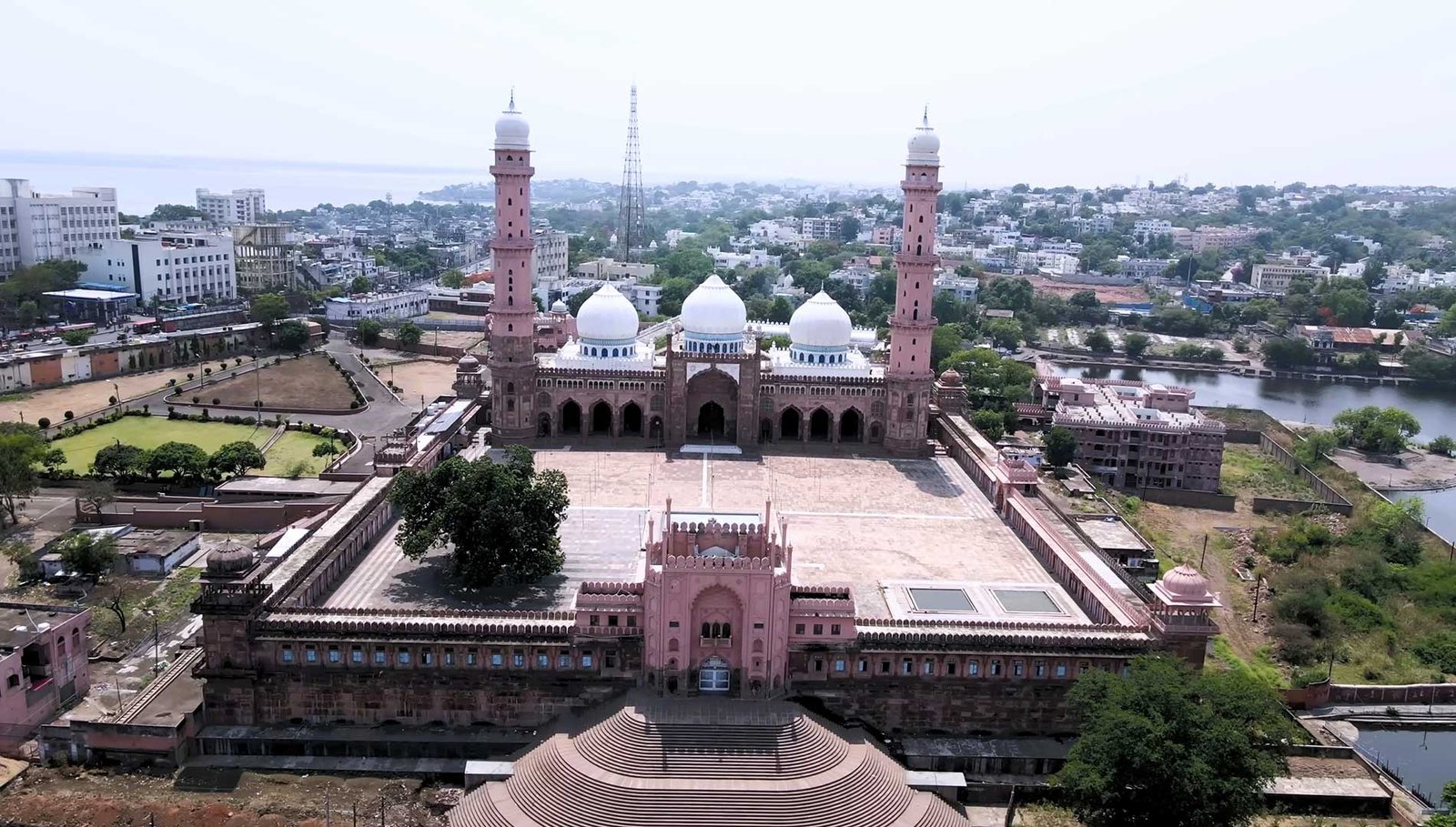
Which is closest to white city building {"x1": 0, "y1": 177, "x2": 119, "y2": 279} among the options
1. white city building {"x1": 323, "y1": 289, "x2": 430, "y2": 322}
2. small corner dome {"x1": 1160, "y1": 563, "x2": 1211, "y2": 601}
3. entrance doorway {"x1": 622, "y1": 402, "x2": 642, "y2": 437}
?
white city building {"x1": 323, "y1": 289, "x2": 430, "y2": 322}

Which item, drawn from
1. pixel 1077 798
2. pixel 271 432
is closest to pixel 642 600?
pixel 1077 798

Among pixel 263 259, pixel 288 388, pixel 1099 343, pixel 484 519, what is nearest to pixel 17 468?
pixel 484 519

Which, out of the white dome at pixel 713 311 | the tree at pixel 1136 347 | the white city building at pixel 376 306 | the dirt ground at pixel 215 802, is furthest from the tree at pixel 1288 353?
the dirt ground at pixel 215 802

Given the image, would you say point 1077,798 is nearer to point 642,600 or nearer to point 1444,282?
point 642,600

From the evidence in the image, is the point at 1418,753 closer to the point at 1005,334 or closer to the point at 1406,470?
the point at 1406,470

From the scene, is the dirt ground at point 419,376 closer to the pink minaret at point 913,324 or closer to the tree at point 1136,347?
the pink minaret at point 913,324

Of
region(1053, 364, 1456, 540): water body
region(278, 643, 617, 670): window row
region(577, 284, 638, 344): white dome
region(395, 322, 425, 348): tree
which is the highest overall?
region(577, 284, 638, 344): white dome

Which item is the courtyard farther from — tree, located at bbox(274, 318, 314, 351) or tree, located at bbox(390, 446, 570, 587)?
tree, located at bbox(274, 318, 314, 351)
